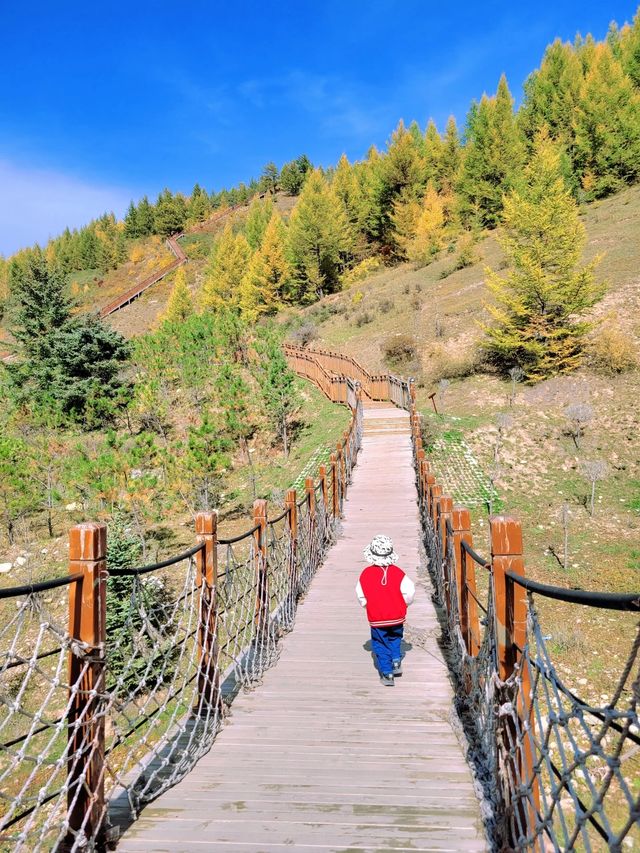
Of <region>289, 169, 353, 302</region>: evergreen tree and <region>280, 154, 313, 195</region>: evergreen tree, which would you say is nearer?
<region>289, 169, 353, 302</region>: evergreen tree

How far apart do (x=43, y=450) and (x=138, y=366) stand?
771 cm

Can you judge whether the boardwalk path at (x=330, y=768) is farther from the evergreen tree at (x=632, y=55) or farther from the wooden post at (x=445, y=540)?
the evergreen tree at (x=632, y=55)

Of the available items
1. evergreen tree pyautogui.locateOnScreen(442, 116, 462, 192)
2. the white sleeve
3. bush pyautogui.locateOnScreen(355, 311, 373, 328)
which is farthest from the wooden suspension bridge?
evergreen tree pyautogui.locateOnScreen(442, 116, 462, 192)

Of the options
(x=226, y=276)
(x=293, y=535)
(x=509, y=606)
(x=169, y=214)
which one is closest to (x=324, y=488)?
(x=293, y=535)

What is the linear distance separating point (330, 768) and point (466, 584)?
1.69m

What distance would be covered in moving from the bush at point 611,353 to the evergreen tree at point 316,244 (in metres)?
28.1

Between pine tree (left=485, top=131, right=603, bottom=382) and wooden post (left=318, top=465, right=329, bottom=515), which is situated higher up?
pine tree (left=485, top=131, right=603, bottom=382)

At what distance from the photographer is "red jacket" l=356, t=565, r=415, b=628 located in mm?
4691

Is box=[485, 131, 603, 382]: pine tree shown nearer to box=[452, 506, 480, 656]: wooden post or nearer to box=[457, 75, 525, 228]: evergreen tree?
box=[452, 506, 480, 656]: wooden post

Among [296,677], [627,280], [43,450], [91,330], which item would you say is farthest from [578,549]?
[91,330]

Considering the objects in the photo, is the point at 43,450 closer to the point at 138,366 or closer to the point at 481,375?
the point at 138,366

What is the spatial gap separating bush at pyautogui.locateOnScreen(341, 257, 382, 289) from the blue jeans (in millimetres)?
42726

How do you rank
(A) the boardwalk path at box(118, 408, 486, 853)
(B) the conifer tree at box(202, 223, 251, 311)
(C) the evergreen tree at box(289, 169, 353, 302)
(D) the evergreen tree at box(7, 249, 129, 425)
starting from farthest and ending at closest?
(B) the conifer tree at box(202, 223, 251, 311) → (C) the evergreen tree at box(289, 169, 353, 302) → (D) the evergreen tree at box(7, 249, 129, 425) → (A) the boardwalk path at box(118, 408, 486, 853)

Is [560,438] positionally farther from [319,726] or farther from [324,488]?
[319,726]
